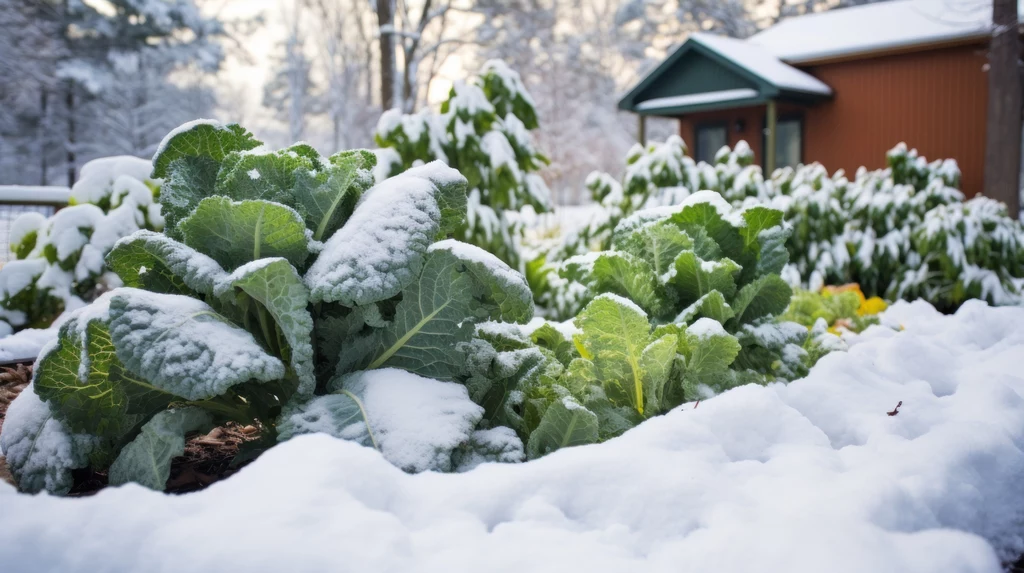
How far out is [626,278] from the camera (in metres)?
1.68

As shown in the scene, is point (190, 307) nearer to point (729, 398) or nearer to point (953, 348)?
point (729, 398)

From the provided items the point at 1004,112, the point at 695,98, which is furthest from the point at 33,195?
the point at 1004,112

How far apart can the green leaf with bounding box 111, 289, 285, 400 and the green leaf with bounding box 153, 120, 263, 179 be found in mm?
405

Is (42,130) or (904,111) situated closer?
(904,111)

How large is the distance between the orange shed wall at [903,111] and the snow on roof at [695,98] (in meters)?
0.88

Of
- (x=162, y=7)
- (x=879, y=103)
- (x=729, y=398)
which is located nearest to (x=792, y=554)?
(x=729, y=398)

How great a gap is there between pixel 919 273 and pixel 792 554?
4.63m

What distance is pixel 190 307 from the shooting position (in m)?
1.17

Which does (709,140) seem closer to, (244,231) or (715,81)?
(715,81)

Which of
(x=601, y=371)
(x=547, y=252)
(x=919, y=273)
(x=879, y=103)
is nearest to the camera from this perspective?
(x=601, y=371)

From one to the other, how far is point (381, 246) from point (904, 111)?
1225 cm

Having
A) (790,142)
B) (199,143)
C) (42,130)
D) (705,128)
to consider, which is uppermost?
(42,130)

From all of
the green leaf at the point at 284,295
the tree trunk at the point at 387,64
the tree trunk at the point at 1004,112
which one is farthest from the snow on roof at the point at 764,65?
the green leaf at the point at 284,295

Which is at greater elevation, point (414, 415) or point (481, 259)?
point (481, 259)
